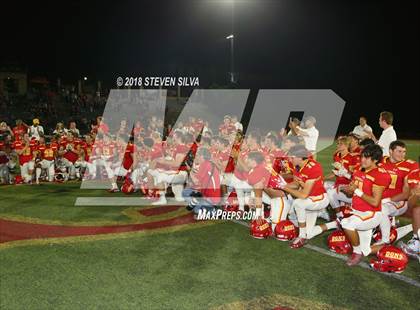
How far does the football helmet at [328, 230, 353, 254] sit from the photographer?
2.71 m

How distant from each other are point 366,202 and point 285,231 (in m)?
1.71

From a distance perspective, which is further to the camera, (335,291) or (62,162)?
(62,162)

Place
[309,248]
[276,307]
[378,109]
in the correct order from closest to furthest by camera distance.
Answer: [276,307], [309,248], [378,109]

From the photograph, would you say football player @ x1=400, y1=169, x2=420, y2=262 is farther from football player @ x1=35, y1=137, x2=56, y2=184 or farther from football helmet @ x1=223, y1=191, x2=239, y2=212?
football player @ x1=35, y1=137, x2=56, y2=184

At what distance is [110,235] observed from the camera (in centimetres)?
746

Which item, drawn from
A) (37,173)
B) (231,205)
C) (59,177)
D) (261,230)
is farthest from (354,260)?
(59,177)

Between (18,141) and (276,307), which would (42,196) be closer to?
(18,141)

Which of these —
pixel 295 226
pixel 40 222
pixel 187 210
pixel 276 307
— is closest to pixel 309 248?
pixel 295 226

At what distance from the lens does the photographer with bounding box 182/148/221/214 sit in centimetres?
856

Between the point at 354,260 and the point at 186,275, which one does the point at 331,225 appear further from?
the point at 186,275

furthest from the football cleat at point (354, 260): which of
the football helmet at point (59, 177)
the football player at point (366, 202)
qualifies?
the football helmet at point (59, 177)

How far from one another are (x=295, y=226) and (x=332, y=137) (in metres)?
28.4

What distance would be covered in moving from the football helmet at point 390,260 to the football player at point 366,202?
12.0 inches

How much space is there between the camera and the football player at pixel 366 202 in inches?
226
